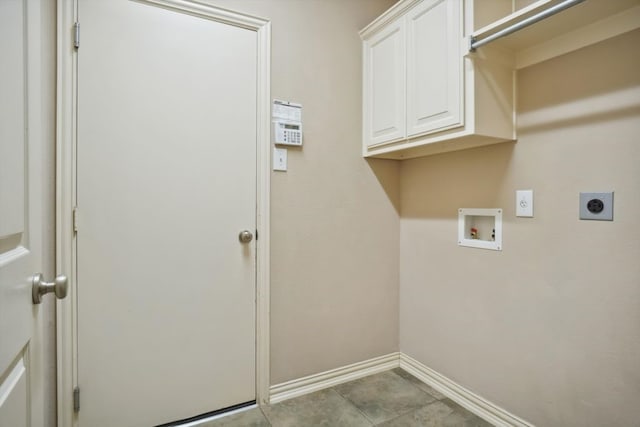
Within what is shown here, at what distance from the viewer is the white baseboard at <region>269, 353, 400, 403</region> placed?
1.92m

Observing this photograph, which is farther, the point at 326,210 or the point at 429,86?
the point at 326,210

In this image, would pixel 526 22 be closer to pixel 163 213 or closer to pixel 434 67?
pixel 434 67

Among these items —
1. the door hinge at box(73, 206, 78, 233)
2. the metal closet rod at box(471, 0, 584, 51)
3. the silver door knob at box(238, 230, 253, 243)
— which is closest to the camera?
the metal closet rod at box(471, 0, 584, 51)

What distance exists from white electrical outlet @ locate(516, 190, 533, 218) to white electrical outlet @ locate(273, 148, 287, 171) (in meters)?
1.18

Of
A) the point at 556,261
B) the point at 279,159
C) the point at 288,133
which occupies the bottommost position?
the point at 556,261

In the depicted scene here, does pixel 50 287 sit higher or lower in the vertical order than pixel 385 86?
lower

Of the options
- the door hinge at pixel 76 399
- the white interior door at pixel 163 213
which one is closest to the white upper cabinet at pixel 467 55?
the white interior door at pixel 163 213

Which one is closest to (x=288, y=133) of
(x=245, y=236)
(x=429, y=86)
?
(x=245, y=236)

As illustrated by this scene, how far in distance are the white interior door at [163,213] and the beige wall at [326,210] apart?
7.2 inches

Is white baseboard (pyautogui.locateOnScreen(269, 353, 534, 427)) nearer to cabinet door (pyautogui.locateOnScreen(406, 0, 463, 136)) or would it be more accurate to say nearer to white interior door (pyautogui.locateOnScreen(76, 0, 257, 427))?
white interior door (pyautogui.locateOnScreen(76, 0, 257, 427))

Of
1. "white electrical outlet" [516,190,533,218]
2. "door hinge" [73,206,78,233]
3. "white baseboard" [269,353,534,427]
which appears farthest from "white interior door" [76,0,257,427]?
"white electrical outlet" [516,190,533,218]

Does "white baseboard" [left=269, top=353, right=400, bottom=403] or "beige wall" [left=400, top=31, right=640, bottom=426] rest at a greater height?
"beige wall" [left=400, top=31, right=640, bottom=426]

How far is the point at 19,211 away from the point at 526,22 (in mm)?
1650

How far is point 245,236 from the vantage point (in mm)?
1796
